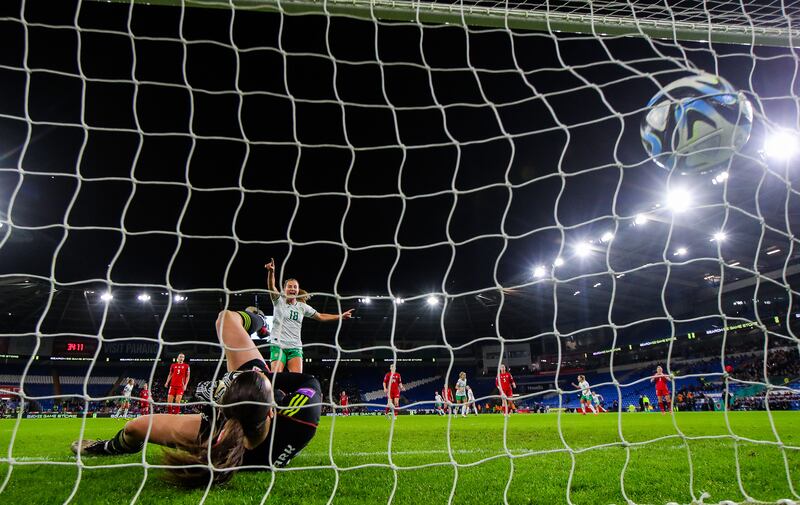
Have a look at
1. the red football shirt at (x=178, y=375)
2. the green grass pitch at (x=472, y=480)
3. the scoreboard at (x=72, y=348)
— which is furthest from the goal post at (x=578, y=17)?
the scoreboard at (x=72, y=348)

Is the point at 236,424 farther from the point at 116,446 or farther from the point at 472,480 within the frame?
the point at 116,446

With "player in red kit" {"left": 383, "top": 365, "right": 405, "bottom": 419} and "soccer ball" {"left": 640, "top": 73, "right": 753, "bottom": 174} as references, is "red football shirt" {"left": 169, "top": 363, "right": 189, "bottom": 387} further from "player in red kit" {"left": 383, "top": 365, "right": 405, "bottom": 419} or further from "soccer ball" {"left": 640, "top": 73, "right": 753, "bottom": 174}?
"soccer ball" {"left": 640, "top": 73, "right": 753, "bottom": 174}

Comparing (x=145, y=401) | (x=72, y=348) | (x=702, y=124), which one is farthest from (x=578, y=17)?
(x=72, y=348)

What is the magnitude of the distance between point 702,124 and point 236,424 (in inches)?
135

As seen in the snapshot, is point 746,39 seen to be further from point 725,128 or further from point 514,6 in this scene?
point 514,6

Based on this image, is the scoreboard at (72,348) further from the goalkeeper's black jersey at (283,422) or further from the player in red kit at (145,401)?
the goalkeeper's black jersey at (283,422)

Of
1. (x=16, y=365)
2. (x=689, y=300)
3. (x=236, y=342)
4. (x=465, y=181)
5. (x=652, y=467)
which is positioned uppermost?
(x=465, y=181)

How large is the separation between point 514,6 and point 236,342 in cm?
309

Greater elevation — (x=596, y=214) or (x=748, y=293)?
(x=596, y=214)

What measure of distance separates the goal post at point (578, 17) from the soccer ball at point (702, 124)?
0.39 m

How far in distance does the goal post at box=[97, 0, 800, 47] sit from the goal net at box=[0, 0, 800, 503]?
21 millimetres

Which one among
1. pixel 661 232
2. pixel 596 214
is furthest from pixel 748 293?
Answer: pixel 596 214

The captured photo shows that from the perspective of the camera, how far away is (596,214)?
2236 centimetres

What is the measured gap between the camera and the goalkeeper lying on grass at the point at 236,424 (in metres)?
2.14
